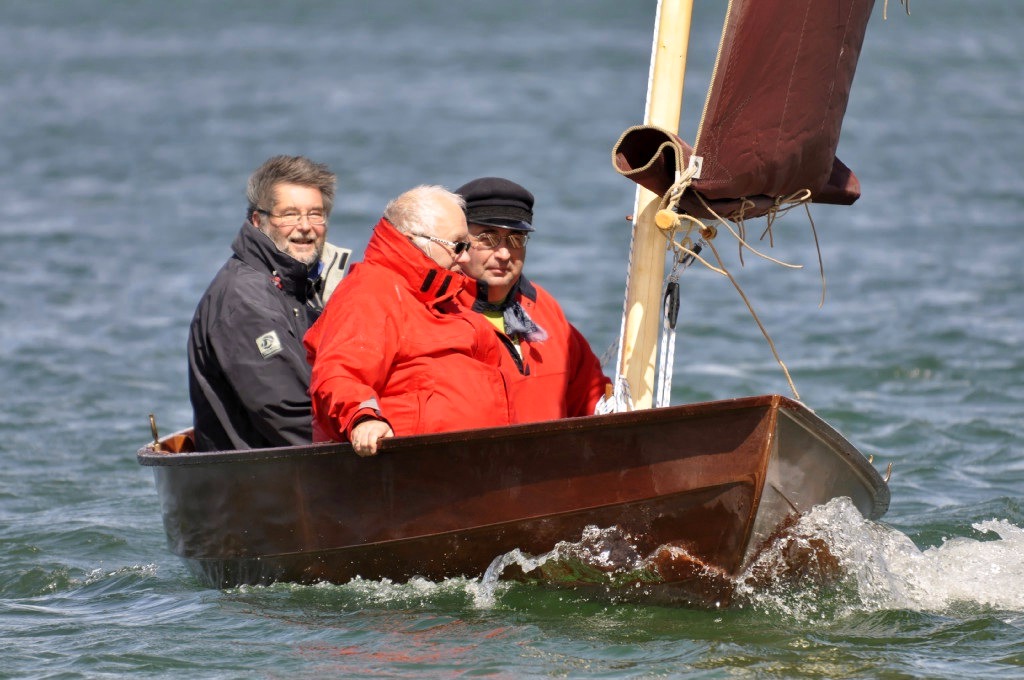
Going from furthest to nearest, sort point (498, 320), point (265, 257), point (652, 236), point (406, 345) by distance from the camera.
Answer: point (265, 257), point (498, 320), point (652, 236), point (406, 345)

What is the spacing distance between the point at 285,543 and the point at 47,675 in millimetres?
900

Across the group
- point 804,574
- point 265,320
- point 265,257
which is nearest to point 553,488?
point 804,574

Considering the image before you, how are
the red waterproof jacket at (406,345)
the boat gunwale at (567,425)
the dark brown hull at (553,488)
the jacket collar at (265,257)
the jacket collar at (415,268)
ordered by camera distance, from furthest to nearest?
the jacket collar at (265,257) < the jacket collar at (415,268) < the red waterproof jacket at (406,345) < the dark brown hull at (553,488) < the boat gunwale at (567,425)

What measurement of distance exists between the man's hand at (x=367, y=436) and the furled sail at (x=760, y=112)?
44.8 inches

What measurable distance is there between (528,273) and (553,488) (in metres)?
9.82

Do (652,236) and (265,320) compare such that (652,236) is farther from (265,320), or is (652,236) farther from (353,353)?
(265,320)

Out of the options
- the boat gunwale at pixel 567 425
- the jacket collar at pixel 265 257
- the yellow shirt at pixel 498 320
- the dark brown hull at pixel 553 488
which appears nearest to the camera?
the boat gunwale at pixel 567 425

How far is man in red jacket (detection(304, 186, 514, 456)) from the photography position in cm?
468

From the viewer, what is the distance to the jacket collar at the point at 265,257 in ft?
18.2

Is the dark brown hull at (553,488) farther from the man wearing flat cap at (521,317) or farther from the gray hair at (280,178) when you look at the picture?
the gray hair at (280,178)

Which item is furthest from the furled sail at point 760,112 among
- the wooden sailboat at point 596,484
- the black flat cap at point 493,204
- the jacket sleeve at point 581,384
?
the jacket sleeve at point 581,384

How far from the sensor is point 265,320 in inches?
210

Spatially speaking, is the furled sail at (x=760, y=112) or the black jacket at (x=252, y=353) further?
the black jacket at (x=252, y=353)

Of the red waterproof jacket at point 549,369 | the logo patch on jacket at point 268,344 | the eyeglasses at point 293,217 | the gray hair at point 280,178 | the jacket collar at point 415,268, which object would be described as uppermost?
the gray hair at point 280,178
